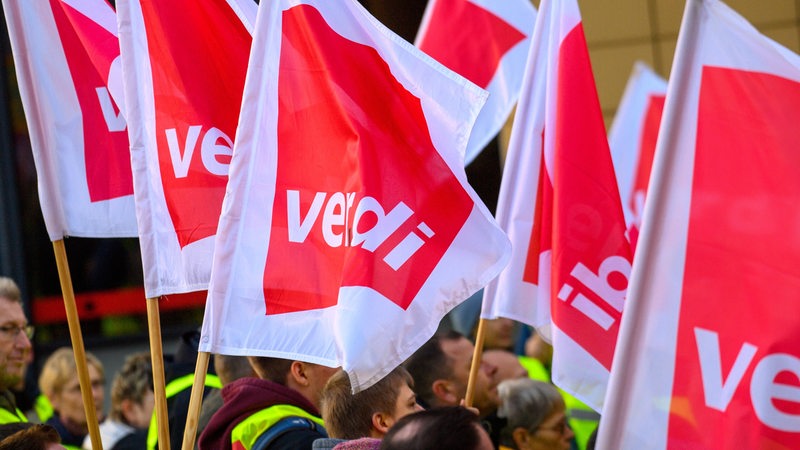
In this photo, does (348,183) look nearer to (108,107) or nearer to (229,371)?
(108,107)

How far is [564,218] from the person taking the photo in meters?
4.55

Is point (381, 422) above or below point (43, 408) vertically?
above

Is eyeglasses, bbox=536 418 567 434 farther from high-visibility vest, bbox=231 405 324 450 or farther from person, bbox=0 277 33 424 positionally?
person, bbox=0 277 33 424

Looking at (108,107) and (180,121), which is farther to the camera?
(108,107)

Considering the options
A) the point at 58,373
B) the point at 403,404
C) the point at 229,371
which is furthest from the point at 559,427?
the point at 58,373

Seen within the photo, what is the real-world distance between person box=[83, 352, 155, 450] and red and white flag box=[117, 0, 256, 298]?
2.00 metres

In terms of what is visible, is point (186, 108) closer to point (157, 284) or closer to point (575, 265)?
point (157, 284)

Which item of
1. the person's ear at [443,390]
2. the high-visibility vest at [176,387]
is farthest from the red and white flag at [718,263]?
the high-visibility vest at [176,387]

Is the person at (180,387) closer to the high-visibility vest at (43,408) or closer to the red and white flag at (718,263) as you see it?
the high-visibility vest at (43,408)

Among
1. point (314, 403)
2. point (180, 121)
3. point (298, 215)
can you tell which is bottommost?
point (314, 403)

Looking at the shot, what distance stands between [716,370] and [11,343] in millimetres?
2966

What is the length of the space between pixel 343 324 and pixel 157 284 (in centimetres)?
69

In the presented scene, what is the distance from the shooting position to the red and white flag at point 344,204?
12.8ft

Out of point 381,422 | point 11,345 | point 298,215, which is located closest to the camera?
point 381,422
